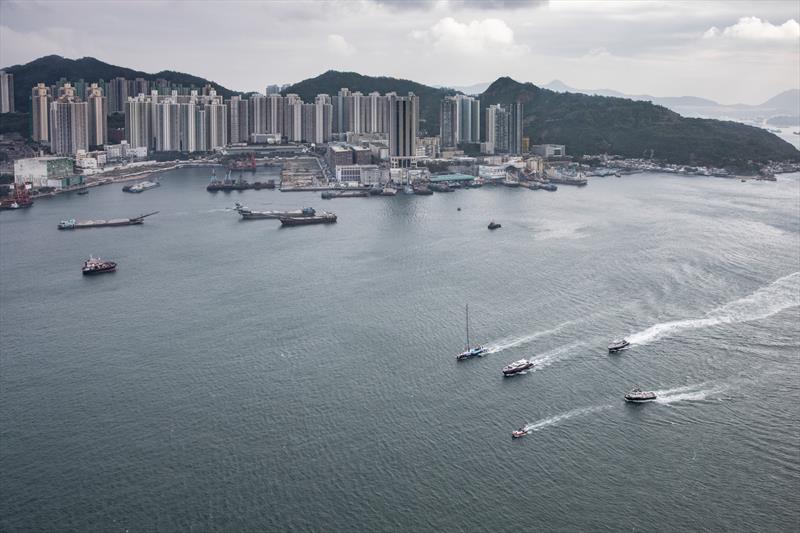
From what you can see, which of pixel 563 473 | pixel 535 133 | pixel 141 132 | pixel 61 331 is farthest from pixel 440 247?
pixel 535 133

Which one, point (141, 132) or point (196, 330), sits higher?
point (141, 132)

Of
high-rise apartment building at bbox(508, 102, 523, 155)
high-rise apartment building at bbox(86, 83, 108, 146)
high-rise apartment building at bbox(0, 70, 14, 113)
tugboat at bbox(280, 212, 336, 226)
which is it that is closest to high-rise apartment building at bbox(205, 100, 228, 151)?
high-rise apartment building at bbox(86, 83, 108, 146)

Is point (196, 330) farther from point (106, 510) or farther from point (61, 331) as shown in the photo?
point (106, 510)

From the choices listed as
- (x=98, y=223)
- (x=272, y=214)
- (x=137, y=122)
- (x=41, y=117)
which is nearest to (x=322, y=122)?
(x=137, y=122)

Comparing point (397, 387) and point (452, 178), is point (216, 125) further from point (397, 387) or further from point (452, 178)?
point (397, 387)

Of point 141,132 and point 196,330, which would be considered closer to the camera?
point 196,330

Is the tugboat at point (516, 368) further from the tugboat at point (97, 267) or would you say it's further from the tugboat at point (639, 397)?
the tugboat at point (97, 267)

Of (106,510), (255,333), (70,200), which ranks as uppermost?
(70,200)

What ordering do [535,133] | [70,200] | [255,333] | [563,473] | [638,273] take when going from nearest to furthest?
[563,473], [255,333], [638,273], [70,200], [535,133]
